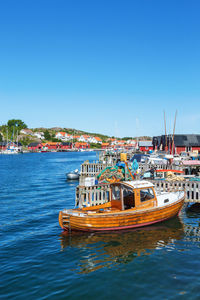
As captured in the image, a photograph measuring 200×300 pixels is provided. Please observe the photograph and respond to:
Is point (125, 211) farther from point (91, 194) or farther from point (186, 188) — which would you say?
point (186, 188)

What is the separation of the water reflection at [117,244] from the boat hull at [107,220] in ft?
1.24

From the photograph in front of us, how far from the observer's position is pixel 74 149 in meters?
199

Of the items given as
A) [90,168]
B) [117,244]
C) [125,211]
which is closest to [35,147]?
[90,168]

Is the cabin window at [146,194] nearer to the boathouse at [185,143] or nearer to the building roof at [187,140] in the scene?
the boathouse at [185,143]

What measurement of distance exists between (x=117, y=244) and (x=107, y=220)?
1421mm

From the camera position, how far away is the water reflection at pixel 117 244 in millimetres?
10422

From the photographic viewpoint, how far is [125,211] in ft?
43.6

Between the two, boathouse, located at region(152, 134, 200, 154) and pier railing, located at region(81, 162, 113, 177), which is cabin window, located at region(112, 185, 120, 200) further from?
boathouse, located at region(152, 134, 200, 154)

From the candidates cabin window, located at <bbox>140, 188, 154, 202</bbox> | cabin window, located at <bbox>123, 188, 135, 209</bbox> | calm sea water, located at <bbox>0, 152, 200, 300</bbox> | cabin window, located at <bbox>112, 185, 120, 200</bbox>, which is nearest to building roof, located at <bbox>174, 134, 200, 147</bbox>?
calm sea water, located at <bbox>0, 152, 200, 300</bbox>

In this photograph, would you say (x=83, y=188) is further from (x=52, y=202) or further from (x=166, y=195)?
(x=52, y=202)

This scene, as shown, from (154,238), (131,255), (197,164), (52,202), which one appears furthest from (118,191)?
(197,164)

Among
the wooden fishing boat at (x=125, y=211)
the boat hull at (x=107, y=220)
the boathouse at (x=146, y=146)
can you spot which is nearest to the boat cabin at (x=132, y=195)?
the wooden fishing boat at (x=125, y=211)

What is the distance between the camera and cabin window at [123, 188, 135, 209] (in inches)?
557

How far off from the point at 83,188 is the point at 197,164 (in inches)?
506
